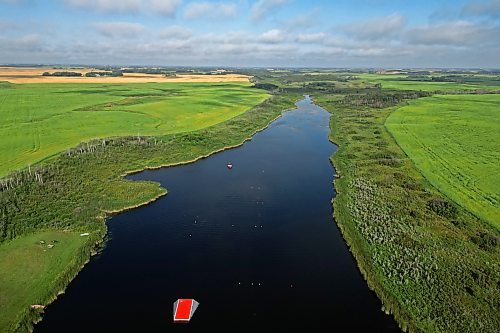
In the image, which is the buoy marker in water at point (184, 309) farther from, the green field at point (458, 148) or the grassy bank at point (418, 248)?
the green field at point (458, 148)

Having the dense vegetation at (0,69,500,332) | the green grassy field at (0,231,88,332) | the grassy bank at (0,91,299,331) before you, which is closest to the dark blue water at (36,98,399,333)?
the grassy bank at (0,91,299,331)

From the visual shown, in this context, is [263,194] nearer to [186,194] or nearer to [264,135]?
[186,194]

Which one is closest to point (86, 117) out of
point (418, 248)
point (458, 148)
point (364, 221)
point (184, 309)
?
point (364, 221)

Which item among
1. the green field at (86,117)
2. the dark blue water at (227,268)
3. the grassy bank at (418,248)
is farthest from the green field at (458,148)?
the green field at (86,117)

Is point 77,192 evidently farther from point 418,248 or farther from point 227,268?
point 418,248

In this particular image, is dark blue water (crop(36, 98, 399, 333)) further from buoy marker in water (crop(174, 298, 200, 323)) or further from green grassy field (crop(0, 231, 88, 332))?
green grassy field (crop(0, 231, 88, 332))

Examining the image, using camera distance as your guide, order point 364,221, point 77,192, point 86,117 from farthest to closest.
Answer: point 86,117
point 77,192
point 364,221
